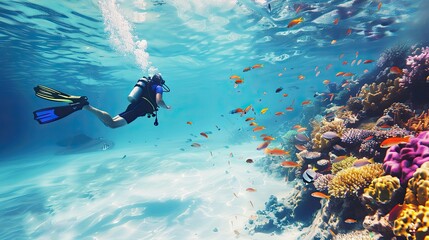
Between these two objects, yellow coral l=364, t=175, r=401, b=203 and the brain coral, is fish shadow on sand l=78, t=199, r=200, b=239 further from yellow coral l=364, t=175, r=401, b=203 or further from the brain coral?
yellow coral l=364, t=175, r=401, b=203

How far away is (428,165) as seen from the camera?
344 cm

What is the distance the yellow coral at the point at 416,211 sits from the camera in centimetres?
288

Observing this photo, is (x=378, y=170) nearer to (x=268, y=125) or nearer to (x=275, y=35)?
(x=275, y=35)

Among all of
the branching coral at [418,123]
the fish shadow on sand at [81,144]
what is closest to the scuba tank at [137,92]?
the branching coral at [418,123]

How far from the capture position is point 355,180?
4.66 metres

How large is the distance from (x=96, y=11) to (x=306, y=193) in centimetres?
1645

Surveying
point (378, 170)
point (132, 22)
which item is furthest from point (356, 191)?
point (132, 22)

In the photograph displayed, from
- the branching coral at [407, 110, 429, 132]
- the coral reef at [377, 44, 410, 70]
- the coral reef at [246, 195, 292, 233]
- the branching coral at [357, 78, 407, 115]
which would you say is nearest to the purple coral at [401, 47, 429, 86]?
the branching coral at [357, 78, 407, 115]

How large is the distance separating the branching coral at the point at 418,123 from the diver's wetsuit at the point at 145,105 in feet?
22.1

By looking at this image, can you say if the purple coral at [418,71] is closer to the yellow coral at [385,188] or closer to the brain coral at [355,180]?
the brain coral at [355,180]

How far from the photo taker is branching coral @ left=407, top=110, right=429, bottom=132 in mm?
5546

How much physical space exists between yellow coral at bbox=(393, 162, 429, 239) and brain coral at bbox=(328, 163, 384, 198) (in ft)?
3.11

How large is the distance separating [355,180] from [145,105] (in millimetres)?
5877

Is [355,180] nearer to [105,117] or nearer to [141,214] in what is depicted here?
[105,117]
